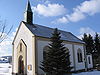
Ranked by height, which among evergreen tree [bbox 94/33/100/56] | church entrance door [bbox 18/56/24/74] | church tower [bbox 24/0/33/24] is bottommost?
church entrance door [bbox 18/56/24/74]

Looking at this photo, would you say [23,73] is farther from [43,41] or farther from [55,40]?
[55,40]

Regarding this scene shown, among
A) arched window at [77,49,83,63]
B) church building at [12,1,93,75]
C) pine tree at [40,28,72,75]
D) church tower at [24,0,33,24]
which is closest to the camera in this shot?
pine tree at [40,28,72,75]

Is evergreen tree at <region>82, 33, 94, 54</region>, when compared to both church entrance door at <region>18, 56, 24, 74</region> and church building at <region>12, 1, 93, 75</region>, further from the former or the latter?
church entrance door at <region>18, 56, 24, 74</region>

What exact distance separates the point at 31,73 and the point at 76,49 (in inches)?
484

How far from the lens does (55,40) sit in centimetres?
2005

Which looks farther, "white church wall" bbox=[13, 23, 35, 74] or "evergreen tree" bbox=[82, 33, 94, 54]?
"evergreen tree" bbox=[82, 33, 94, 54]

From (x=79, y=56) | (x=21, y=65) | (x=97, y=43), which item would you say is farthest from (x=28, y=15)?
(x=97, y=43)

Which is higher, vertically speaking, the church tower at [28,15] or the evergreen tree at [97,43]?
the church tower at [28,15]

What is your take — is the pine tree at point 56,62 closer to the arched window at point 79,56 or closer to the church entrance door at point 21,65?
the church entrance door at point 21,65

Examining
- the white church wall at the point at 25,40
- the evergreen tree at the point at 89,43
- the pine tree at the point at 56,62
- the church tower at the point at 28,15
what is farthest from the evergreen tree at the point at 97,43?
the pine tree at the point at 56,62

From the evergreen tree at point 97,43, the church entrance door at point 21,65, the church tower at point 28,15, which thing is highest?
the church tower at point 28,15

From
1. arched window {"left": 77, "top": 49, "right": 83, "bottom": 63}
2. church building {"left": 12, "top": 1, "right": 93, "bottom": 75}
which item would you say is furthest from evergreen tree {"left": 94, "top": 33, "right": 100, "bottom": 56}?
church building {"left": 12, "top": 1, "right": 93, "bottom": 75}

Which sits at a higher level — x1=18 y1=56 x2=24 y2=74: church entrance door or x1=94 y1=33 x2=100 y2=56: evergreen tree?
x1=94 y1=33 x2=100 y2=56: evergreen tree

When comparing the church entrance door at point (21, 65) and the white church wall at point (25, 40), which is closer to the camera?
the white church wall at point (25, 40)
